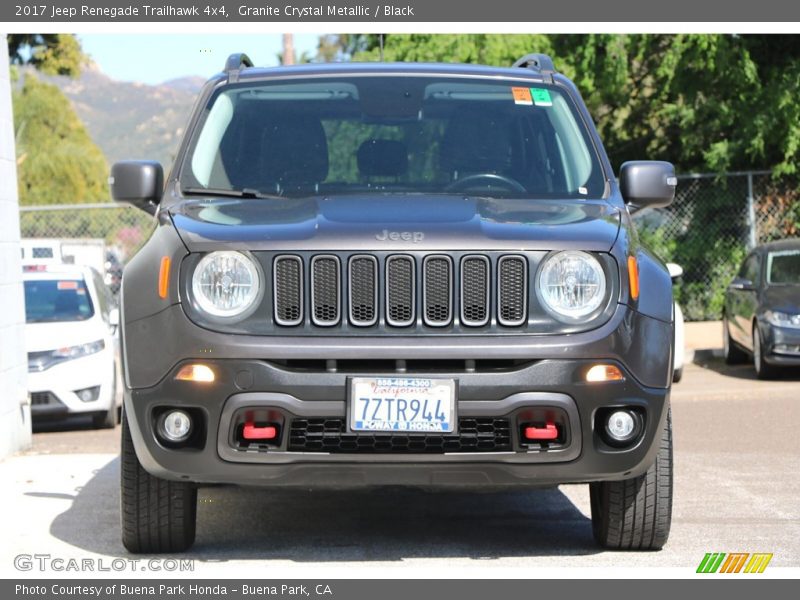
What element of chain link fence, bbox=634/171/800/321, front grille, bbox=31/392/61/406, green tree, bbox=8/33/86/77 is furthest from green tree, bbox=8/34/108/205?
front grille, bbox=31/392/61/406

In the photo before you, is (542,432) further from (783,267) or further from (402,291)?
(783,267)

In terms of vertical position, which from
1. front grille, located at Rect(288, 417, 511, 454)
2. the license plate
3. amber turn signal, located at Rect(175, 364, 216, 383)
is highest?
amber turn signal, located at Rect(175, 364, 216, 383)

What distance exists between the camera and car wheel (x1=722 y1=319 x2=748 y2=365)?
17.7 metres

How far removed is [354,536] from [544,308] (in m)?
1.77

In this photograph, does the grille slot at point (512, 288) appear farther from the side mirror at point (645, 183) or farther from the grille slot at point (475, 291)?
the side mirror at point (645, 183)

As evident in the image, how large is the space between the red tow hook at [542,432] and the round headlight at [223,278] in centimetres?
118

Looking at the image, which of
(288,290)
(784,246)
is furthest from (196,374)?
(784,246)

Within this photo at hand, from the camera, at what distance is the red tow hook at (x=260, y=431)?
5898 millimetres

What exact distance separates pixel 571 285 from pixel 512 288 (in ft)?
0.77

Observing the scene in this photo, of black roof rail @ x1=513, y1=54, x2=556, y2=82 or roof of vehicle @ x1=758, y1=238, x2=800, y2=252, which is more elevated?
black roof rail @ x1=513, y1=54, x2=556, y2=82

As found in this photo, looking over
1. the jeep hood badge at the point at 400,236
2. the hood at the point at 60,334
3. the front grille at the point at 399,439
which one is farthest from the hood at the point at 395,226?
the hood at the point at 60,334

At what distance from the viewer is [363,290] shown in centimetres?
591

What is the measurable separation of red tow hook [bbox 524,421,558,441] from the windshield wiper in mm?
1526

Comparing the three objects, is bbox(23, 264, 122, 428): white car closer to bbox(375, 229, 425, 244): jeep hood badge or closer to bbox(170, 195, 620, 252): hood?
bbox(170, 195, 620, 252): hood
